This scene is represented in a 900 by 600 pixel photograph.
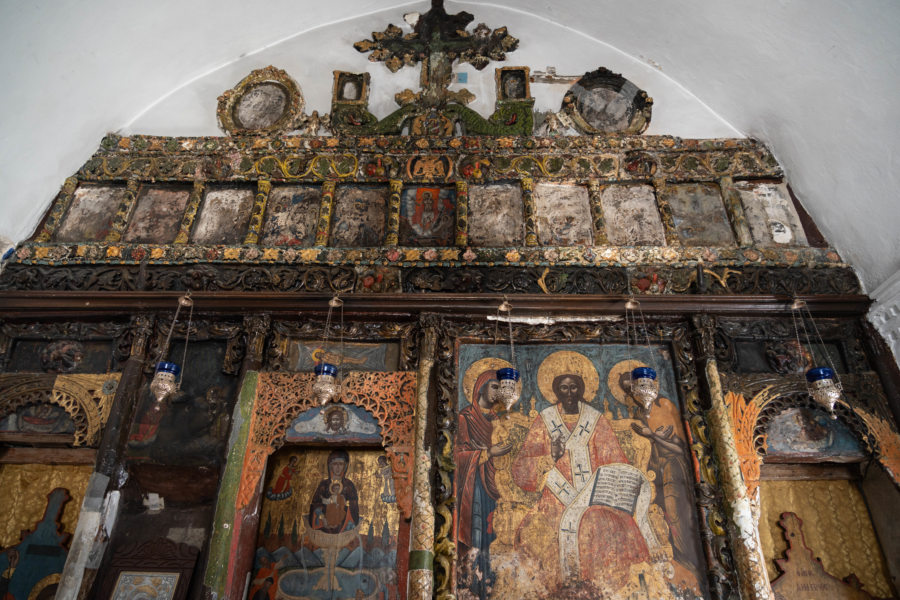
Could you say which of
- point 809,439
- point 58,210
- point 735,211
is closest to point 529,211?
point 735,211

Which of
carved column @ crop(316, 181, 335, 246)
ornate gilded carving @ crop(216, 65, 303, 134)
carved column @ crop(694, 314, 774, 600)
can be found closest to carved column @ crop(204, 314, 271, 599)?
carved column @ crop(316, 181, 335, 246)

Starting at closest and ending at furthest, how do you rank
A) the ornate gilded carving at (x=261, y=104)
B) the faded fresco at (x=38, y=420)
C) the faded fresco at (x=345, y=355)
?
the faded fresco at (x=38, y=420)
the faded fresco at (x=345, y=355)
the ornate gilded carving at (x=261, y=104)

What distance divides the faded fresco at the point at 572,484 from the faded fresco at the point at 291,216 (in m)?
1.82

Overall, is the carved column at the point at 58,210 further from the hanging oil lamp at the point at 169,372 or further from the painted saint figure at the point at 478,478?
the painted saint figure at the point at 478,478

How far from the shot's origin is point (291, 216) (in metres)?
5.00

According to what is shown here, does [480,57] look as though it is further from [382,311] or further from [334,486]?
[334,486]

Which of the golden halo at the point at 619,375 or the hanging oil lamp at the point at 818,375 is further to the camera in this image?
the golden halo at the point at 619,375

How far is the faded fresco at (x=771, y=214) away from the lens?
4863 millimetres

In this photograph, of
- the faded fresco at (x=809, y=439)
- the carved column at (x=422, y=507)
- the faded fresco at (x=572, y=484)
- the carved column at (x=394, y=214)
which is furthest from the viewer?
the carved column at (x=394, y=214)

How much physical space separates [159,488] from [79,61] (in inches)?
146

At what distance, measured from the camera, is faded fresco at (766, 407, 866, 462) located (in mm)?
4152

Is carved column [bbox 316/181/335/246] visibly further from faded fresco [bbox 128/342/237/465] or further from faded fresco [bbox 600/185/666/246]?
faded fresco [bbox 600/185/666/246]

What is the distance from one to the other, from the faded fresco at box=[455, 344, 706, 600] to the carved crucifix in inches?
120

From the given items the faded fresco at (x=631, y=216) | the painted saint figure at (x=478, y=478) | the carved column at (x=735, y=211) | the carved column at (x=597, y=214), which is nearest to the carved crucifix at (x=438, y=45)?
the carved column at (x=597, y=214)
